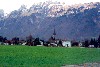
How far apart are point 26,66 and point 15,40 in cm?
14640

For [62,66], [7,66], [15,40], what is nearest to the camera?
[7,66]

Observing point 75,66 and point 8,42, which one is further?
point 8,42

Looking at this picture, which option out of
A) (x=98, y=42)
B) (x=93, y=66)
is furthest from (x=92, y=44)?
(x=93, y=66)

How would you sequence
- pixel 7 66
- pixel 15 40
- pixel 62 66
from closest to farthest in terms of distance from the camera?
pixel 7 66, pixel 62 66, pixel 15 40

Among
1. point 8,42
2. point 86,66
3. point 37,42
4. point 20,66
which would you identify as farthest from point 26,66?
point 8,42

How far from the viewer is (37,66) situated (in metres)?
30.8

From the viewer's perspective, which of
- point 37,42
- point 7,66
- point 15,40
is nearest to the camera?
point 7,66

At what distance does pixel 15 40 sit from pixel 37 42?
760 inches

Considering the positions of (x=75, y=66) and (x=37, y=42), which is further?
(x=37, y=42)

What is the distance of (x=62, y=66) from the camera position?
1299 inches

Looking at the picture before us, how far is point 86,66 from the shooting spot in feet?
111

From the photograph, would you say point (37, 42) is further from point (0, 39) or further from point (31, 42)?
point (0, 39)

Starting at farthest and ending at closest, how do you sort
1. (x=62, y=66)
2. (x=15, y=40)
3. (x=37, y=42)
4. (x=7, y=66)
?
(x=15, y=40) → (x=37, y=42) → (x=62, y=66) → (x=7, y=66)

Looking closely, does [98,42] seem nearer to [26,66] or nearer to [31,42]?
[31,42]
